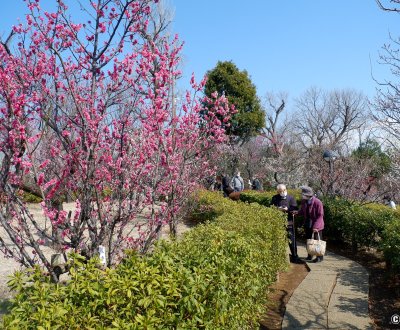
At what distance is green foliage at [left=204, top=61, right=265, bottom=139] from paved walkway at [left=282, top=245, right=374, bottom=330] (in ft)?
54.3

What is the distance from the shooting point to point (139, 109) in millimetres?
4387

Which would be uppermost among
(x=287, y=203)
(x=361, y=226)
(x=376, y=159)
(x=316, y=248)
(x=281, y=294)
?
(x=376, y=159)

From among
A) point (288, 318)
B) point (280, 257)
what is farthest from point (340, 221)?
point (288, 318)

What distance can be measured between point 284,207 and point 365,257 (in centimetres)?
208

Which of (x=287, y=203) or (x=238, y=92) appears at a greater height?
(x=238, y=92)

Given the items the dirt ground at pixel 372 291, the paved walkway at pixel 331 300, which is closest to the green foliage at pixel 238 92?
the dirt ground at pixel 372 291

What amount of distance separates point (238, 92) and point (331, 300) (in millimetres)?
19745

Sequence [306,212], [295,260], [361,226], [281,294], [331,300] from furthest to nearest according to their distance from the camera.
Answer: [361,226], [306,212], [295,260], [281,294], [331,300]

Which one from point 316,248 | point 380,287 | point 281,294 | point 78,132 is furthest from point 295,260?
point 78,132

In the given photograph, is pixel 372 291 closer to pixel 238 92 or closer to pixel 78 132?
pixel 78 132

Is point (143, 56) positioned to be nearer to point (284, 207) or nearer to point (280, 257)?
point (280, 257)

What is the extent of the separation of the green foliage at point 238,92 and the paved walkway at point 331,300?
16557 millimetres

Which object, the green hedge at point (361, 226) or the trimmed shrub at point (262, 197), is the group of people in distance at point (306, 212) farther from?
the trimmed shrub at point (262, 197)

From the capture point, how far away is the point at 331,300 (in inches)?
201
